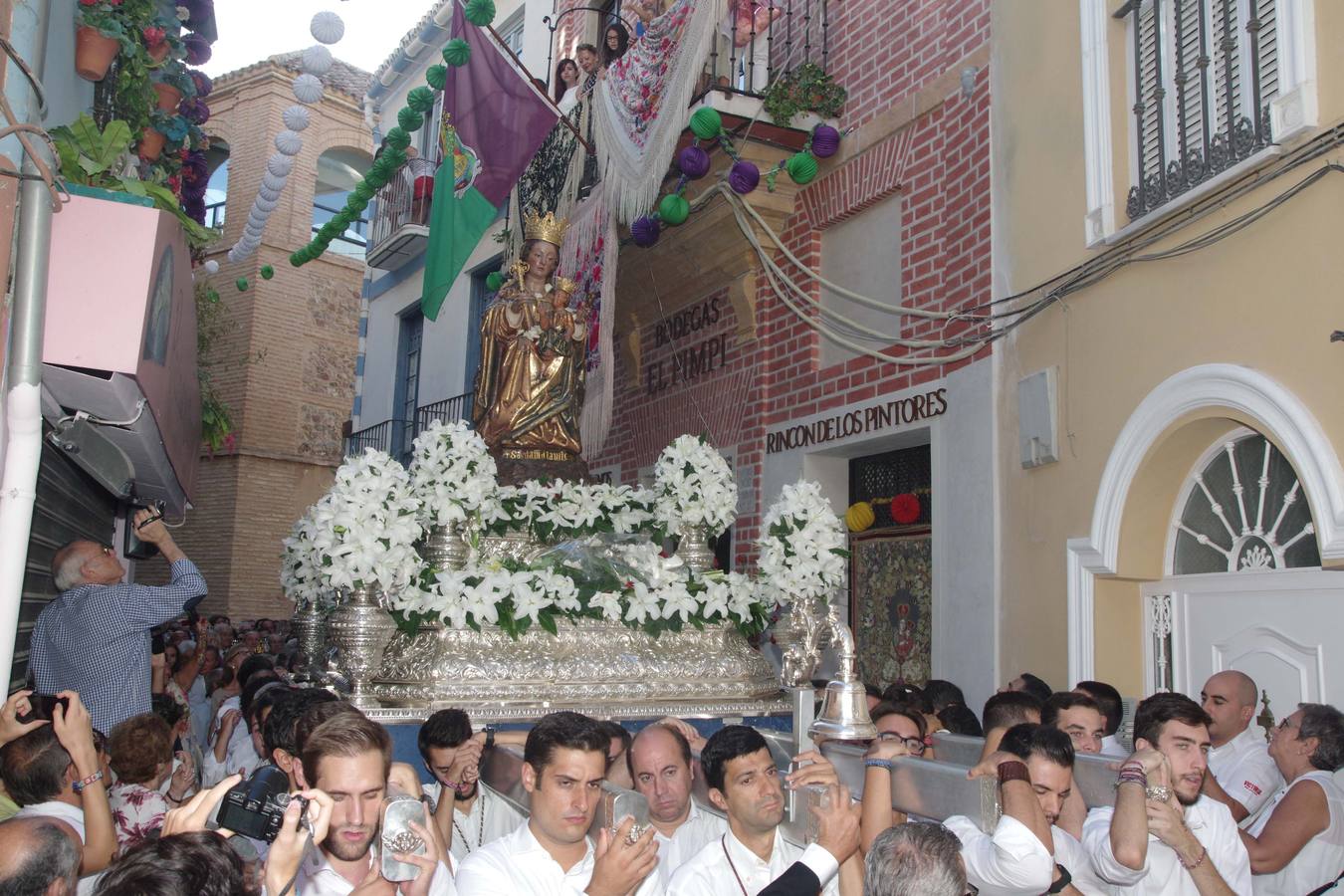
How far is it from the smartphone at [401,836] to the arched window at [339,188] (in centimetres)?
2012

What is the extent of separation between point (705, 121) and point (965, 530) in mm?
3264

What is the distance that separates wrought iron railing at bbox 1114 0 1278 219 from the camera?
5242mm

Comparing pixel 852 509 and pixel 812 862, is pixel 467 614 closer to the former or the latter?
pixel 812 862

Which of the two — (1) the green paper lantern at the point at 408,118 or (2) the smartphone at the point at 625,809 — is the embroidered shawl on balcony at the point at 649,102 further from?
(2) the smartphone at the point at 625,809

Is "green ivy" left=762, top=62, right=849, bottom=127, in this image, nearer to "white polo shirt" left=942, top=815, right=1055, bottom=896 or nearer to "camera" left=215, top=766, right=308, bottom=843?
"white polo shirt" left=942, top=815, right=1055, bottom=896

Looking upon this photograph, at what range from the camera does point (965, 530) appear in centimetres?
724

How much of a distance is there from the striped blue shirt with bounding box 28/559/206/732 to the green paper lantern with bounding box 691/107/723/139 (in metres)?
4.85

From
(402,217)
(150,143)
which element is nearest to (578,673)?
(150,143)

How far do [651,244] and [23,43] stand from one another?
19.4 feet

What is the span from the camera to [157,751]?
3.84m

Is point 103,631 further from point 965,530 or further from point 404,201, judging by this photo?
point 404,201

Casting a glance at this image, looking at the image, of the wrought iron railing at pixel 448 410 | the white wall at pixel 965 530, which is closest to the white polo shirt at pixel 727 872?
the white wall at pixel 965 530

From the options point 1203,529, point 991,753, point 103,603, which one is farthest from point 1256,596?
point 103,603

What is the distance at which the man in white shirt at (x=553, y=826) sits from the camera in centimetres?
296
